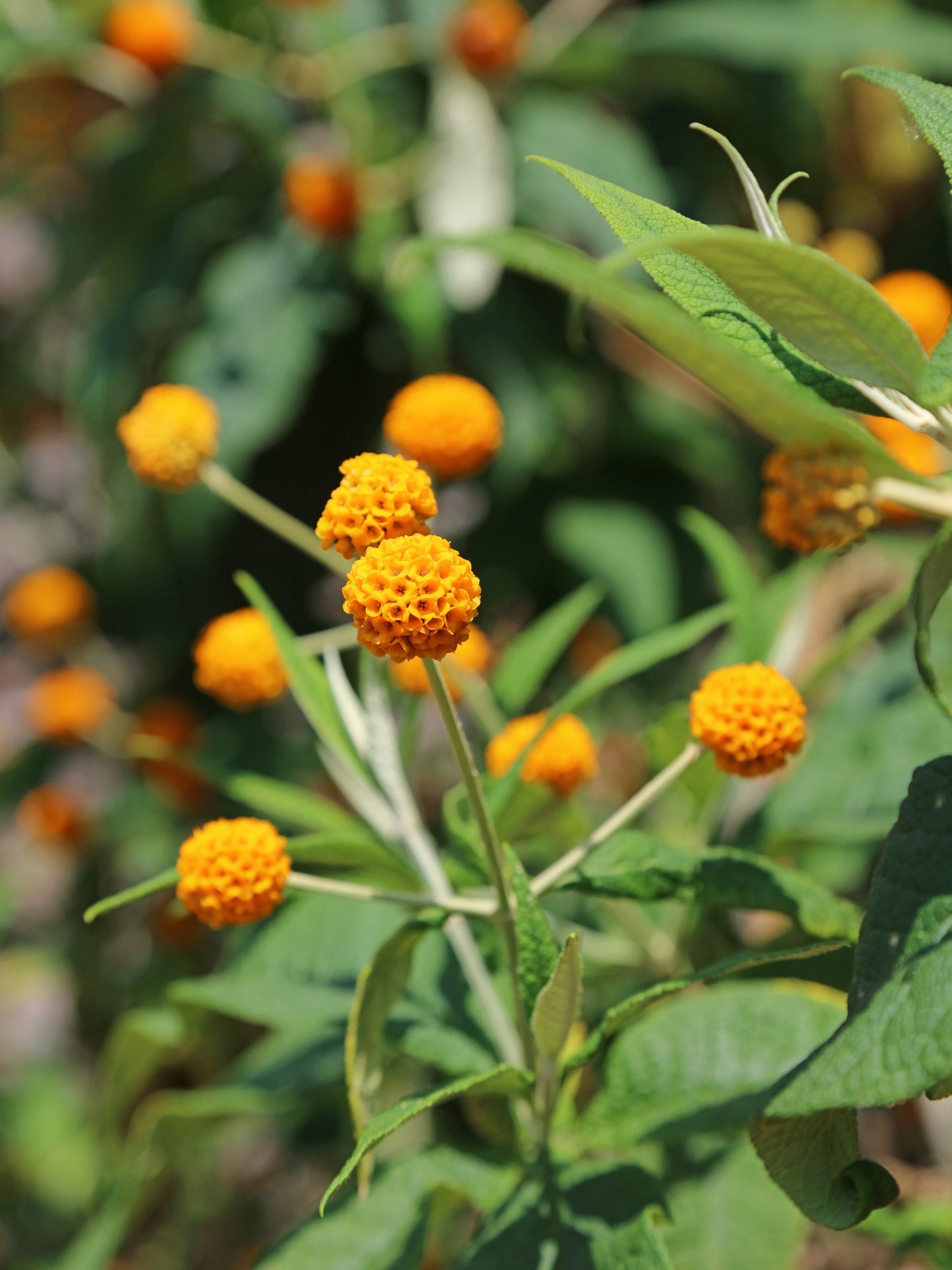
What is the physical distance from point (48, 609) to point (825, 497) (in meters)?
1.14

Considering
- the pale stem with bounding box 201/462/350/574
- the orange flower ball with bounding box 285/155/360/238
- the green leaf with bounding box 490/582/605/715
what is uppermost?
the pale stem with bounding box 201/462/350/574

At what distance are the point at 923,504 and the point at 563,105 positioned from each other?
122 cm

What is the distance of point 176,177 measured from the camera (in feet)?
5.03

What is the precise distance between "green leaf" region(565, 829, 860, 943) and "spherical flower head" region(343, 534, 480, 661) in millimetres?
175

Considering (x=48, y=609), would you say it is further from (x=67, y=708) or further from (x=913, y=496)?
(x=913, y=496)

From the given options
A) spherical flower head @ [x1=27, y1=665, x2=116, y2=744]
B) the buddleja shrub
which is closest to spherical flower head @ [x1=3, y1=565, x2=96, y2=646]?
spherical flower head @ [x1=27, y1=665, x2=116, y2=744]

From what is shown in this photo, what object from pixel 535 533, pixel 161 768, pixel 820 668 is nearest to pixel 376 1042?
pixel 820 668

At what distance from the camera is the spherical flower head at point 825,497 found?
0.46 meters

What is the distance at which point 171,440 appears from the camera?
76 cm

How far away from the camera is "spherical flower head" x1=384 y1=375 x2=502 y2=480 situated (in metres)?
0.80

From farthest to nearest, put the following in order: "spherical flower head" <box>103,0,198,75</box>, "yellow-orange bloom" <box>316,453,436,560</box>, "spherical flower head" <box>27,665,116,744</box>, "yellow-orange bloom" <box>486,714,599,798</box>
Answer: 1. "spherical flower head" <box>103,0,198,75</box>
2. "spherical flower head" <box>27,665,116,744</box>
3. "yellow-orange bloom" <box>486,714,599,798</box>
4. "yellow-orange bloom" <box>316,453,436,560</box>

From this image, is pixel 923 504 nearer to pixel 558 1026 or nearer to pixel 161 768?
pixel 558 1026

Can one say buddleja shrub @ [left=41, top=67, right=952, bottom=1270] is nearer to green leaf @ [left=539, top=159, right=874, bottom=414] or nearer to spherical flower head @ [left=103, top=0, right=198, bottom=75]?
green leaf @ [left=539, top=159, right=874, bottom=414]

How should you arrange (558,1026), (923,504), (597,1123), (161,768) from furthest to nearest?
(161,768) < (597,1123) < (558,1026) < (923,504)
